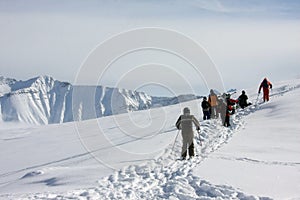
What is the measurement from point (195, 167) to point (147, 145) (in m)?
5.31

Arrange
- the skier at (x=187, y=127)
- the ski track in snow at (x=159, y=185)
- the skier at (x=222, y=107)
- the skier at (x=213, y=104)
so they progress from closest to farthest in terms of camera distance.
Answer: the ski track in snow at (x=159, y=185), the skier at (x=187, y=127), the skier at (x=222, y=107), the skier at (x=213, y=104)

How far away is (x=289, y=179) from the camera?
10.1 meters

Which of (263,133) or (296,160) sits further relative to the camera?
(263,133)

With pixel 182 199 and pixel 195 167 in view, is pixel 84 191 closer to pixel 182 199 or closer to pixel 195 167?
pixel 182 199

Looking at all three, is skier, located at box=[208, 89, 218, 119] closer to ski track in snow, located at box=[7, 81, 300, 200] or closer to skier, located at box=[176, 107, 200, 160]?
ski track in snow, located at box=[7, 81, 300, 200]

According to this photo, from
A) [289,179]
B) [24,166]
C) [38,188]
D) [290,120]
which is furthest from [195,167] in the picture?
[290,120]

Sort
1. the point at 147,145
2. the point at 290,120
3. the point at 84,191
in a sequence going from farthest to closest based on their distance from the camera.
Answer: the point at 290,120 < the point at 147,145 < the point at 84,191

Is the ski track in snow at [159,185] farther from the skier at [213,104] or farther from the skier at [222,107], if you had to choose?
the skier at [213,104]

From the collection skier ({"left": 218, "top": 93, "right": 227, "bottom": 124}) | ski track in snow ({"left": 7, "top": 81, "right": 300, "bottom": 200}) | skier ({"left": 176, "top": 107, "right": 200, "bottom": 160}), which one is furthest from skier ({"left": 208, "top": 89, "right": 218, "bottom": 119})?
skier ({"left": 176, "top": 107, "right": 200, "bottom": 160})

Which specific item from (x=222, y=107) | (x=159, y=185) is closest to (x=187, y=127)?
(x=159, y=185)

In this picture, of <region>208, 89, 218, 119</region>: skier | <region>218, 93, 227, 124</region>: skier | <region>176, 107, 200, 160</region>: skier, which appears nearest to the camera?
<region>176, 107, 200, 160</region>: skier

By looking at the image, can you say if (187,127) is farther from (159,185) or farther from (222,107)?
(222,107)

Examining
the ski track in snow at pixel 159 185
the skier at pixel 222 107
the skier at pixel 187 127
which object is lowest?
the ski track in snow at pixel 159 185

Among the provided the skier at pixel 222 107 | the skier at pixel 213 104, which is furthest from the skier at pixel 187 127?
the skier at pixel 213 104
